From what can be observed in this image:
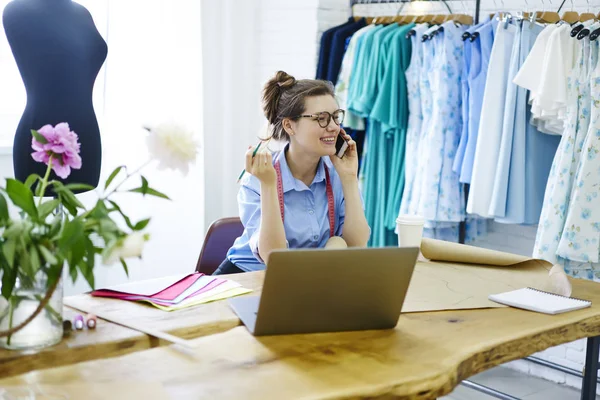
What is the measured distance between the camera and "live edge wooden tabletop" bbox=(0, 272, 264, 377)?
4.71 ft

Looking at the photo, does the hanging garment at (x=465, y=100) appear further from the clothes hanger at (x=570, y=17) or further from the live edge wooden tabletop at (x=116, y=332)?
the live edge wooden tabletop at (x=116, y=332)

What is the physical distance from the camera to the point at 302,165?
2.61 metres

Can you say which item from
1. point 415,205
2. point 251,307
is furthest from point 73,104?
point 415,205

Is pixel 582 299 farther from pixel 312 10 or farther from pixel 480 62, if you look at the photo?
pixel 312 10

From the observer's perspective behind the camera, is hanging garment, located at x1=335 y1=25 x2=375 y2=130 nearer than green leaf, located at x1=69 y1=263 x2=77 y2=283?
No

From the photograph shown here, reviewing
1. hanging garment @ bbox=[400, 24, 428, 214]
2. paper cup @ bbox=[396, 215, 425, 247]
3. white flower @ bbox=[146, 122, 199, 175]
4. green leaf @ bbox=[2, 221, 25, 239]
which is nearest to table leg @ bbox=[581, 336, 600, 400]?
paper cup @ bbox=[396, 215, 425, 247]

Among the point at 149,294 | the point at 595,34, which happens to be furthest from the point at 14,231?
the point at 595,34

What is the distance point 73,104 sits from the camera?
2.89m

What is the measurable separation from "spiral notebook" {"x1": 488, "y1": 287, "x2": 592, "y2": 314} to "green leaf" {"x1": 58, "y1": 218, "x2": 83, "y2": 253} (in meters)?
1.07

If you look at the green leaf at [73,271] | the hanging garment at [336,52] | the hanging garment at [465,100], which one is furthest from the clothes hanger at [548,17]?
the green leaf at [73,271]

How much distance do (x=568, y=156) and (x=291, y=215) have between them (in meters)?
1.32

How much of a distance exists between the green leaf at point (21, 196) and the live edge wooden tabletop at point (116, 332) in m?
0.27

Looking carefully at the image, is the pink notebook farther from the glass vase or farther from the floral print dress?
the floral print dress

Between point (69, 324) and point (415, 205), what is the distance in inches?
95.8
